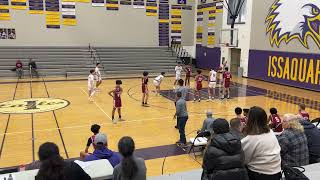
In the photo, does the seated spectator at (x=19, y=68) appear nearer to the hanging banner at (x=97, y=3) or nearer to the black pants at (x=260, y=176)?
the hanging banner at (x=97, y=3)

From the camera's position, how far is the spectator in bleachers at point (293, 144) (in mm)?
4789

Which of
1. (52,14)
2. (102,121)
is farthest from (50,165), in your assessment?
(52,14)

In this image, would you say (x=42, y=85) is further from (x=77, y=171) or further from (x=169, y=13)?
(x=77, y=171)

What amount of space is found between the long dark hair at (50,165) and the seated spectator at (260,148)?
2082 mm

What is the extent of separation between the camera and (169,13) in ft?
97.8

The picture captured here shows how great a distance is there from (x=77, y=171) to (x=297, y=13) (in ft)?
62.5

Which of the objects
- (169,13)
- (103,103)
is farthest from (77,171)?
(169,13)

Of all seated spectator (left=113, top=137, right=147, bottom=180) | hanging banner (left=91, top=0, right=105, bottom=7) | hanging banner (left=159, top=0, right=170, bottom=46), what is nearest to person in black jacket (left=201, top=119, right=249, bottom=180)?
seated spectator (left=113, top=137, right=147, bottom=180)

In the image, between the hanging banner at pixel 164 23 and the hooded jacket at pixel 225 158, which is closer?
the hooded jacket at pixel 225 158

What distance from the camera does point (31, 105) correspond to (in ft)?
45.8

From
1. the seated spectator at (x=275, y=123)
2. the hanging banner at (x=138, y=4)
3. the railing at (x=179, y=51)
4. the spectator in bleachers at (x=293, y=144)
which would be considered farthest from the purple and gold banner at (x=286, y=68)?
the spectator in bleachers at (x=293, y=144)

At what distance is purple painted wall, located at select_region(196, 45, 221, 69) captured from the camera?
27464 mm

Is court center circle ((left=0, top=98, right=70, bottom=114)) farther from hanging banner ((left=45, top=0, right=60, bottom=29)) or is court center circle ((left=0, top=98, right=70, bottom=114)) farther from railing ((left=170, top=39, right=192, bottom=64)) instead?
railing ((left=170, top=39, right=192, bottom=64))

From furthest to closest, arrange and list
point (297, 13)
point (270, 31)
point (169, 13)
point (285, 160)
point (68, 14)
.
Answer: point (169, 13), point (68, 14), point (270, 31), point (297, 13), point (285, 160)
